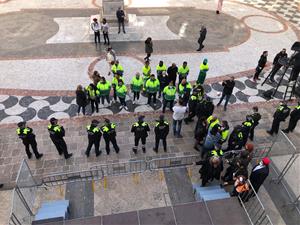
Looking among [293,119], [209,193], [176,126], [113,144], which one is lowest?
[176,126]

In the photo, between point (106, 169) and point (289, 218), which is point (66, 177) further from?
point (289, 218)

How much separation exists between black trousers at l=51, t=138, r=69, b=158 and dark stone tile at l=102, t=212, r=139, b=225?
11.3ft

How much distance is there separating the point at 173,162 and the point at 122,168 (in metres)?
1.81

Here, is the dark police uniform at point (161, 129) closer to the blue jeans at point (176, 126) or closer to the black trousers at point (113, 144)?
the blue jeans at point (176, 126)

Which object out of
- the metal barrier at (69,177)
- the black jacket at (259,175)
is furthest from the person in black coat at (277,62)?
the metal barrier at (69,177)

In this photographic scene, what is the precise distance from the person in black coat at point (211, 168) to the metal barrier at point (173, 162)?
1220mm

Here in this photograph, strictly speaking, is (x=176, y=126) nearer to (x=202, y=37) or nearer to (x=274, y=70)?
(x=274, y=70)

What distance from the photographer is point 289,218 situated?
840 centimetres

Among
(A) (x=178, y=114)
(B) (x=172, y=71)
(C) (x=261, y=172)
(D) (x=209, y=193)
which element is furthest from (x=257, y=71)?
(D) (x=209, y=193)

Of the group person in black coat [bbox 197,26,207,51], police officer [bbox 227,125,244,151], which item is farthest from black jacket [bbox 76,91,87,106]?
person in black coat [bbox 197,26,207,51]

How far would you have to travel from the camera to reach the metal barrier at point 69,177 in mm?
8984

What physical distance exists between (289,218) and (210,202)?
9.50 ft

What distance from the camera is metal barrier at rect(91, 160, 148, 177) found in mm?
9320

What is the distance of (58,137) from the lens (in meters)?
9.16
